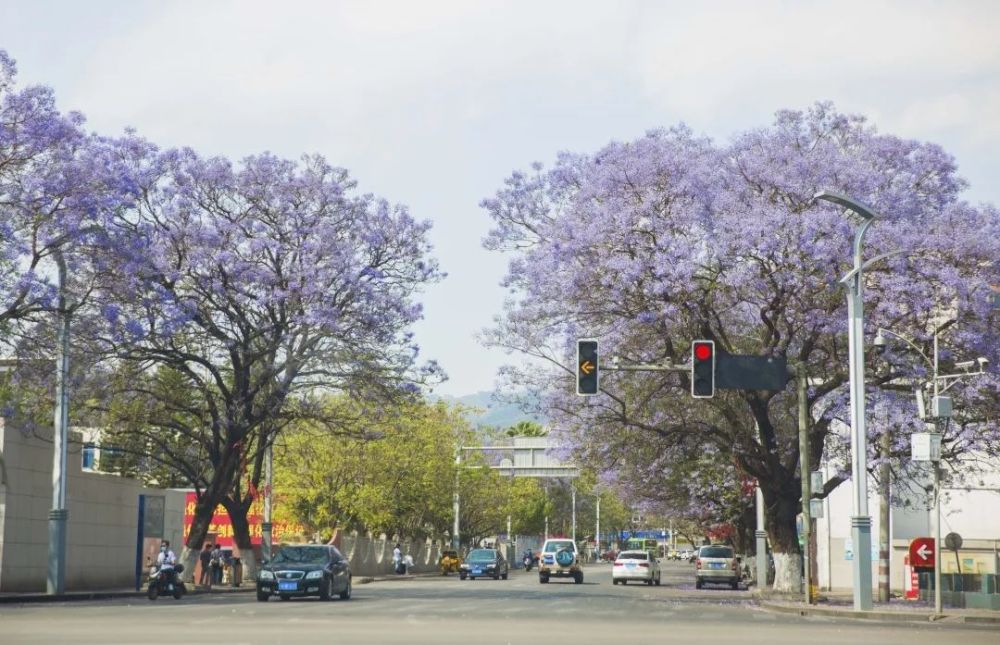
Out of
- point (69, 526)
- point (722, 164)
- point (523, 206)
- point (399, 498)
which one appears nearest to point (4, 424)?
point (69, 526)

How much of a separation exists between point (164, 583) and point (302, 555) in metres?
4.56

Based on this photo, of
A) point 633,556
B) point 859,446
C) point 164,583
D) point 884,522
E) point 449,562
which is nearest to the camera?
point 859,446

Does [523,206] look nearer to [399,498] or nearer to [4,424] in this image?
[4,424]

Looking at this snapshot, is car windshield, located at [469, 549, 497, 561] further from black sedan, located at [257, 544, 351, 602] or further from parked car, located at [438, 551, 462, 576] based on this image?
black sedan, located at [257, 544, 351, 602]

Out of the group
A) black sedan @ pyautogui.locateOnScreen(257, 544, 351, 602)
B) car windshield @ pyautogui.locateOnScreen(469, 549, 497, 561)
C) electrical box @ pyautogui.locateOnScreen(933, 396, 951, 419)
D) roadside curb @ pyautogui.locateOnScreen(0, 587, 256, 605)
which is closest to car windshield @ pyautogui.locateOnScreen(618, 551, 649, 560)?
car windshield @ pyautogui.locateOnScreen(469, 549, 497, 561)

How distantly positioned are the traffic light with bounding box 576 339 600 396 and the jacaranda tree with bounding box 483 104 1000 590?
7849 millimetres

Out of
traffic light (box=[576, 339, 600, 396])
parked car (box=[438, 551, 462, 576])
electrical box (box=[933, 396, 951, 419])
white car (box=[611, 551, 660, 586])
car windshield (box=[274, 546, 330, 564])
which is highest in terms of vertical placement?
traffic light (box=[576, 339, 600, 396])

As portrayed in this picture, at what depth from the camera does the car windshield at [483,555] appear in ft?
211

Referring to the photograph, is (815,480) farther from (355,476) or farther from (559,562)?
(355,476)

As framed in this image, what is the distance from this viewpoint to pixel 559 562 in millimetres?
58031

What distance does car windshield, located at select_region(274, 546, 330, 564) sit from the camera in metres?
35.5

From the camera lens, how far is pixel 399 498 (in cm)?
7412

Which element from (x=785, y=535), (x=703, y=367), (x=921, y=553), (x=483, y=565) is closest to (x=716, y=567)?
(x=483, y=565)

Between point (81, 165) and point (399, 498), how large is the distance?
43331 millimetres
